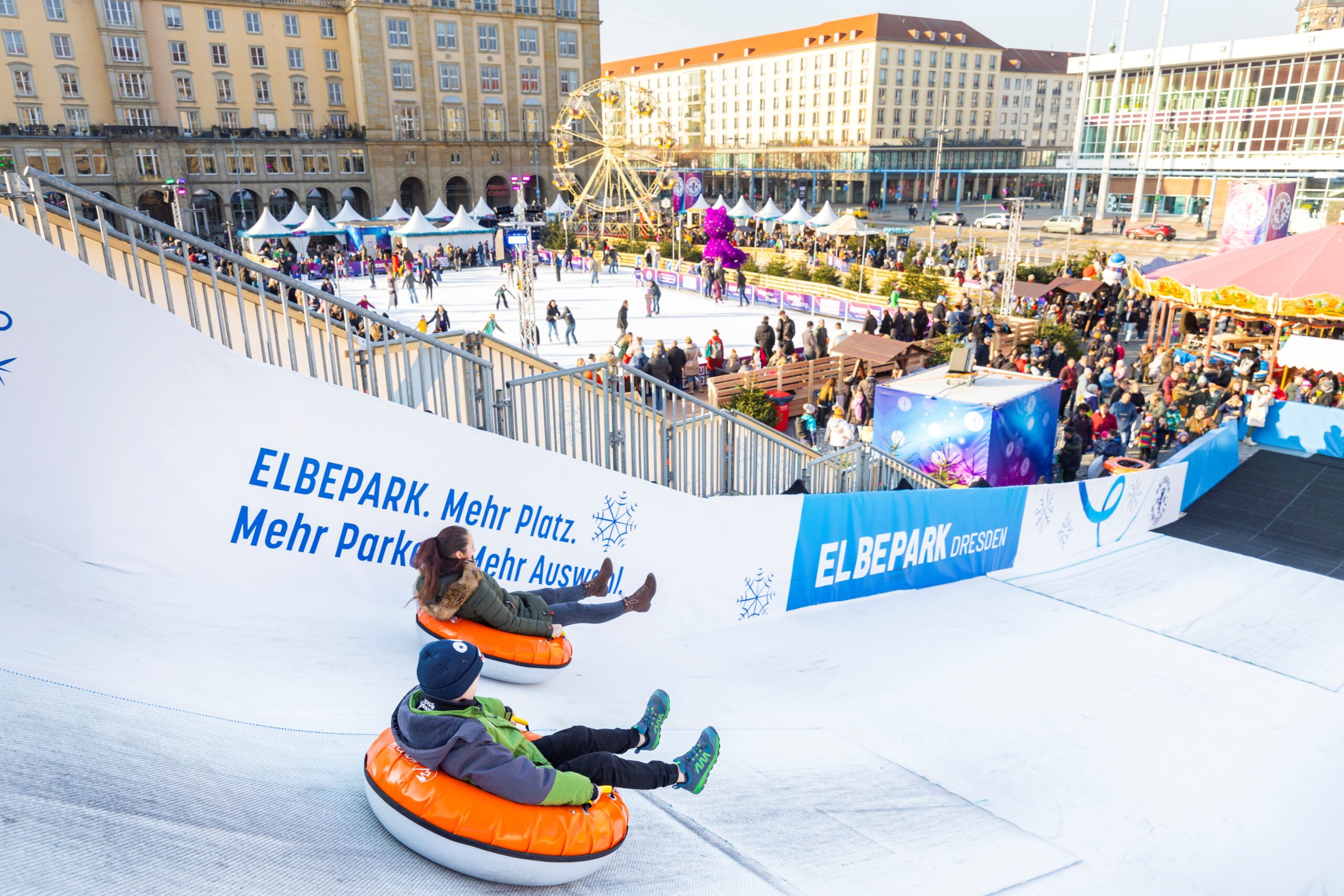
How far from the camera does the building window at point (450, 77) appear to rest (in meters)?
58.6

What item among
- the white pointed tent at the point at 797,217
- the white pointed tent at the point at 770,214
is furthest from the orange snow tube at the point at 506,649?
the white pointed tent at the point at 770,214

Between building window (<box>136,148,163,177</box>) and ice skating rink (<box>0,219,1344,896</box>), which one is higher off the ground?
building window (<box>136,148,163,177</box>)

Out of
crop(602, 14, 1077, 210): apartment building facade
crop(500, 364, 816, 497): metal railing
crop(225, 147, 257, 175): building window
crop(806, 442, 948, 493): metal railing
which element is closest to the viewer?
crop(500, 364, 816, 497): metal railing

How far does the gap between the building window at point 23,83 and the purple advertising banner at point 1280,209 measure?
62645 millimetres

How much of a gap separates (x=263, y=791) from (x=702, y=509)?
4280 mm

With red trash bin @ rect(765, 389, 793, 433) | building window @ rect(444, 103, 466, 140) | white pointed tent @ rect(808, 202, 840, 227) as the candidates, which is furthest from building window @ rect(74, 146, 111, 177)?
red trash bin @ rect(765, 389, 793, 433)

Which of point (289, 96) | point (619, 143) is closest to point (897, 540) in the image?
point (619, 143)

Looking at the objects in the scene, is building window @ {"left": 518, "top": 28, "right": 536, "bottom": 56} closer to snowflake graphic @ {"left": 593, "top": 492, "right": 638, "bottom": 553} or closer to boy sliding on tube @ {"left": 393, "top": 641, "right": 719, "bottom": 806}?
snowflake graphic @ {"left": 593, "top": 492, "right": 638, "bottom": 553}

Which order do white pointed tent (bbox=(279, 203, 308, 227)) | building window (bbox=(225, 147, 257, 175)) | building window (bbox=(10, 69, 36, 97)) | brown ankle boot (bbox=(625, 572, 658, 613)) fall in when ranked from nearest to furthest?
brown ankle boot (bbox=(625, 572, 658, 613)) → white pointed tent (bbox=(279, 203, 308, 227)) → building window (bbox=(10, 69, 36, 97)) → building window (bbox=(225, 147, 257, 175))

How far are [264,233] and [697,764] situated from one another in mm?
36390

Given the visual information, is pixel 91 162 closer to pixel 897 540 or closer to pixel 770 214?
pixel 770 214

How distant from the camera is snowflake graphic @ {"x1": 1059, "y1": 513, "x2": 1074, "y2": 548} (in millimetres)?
10266

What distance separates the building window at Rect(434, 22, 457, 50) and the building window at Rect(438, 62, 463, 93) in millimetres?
1082

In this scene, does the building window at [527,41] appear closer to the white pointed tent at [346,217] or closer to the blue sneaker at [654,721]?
the white pointed tent at [346,217]
